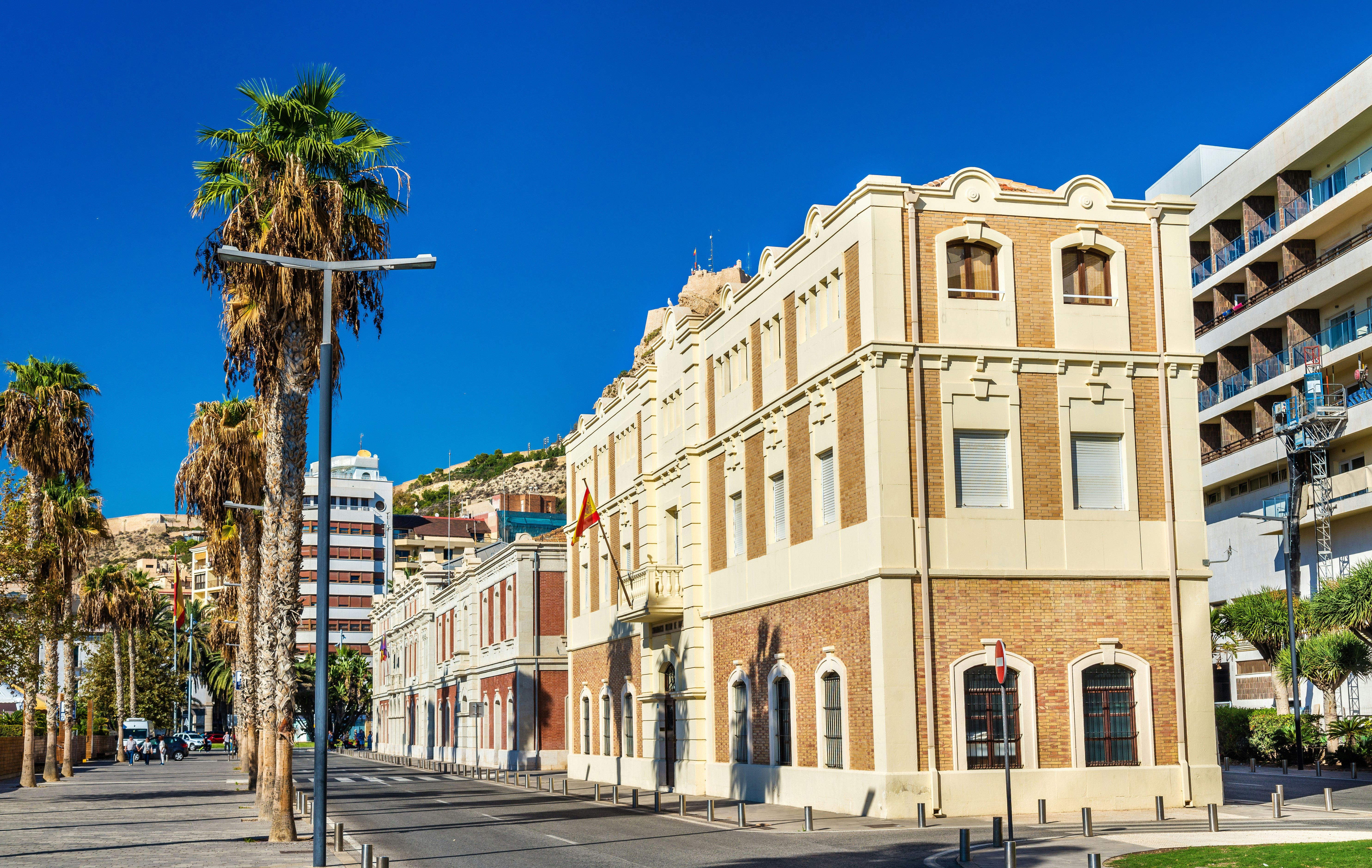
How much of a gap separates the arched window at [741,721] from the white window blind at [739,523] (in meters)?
3.23

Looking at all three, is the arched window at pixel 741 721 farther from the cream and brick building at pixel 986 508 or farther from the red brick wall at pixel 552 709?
the red brick wall at pixel 552 709

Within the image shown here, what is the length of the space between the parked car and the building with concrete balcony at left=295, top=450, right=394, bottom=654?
3969 cm

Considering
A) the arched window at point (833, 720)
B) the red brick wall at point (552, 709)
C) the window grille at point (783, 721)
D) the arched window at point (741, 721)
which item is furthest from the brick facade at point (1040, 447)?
the red brick wall at point (552, 709)

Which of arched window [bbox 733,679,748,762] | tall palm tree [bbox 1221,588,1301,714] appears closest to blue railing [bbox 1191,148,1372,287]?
tall palm tree [bbox 1221,588,1301,714]

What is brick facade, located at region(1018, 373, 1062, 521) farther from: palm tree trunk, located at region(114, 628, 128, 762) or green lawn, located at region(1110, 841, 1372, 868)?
palm tree trunk, located at region(114, 628, 128, 762)

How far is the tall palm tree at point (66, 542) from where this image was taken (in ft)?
137

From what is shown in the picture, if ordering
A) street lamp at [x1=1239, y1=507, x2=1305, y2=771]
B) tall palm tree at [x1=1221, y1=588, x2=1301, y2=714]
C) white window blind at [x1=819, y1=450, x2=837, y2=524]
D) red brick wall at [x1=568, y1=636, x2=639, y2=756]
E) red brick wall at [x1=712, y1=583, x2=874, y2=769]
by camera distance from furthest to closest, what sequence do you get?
tall palm tree at [x1=1221, y1=588, x2=1301, y2=714] < street lamp at [x1=1239, y1=507, x2=1305, y2=771] < red brick wall at [x1=568, y1=636, x2=639, y2=756] < white window blind at [x1=819, y1=450, x2=837, y2=524] < red brick wall at [x1=712, y1=583, x2=874, y2=769]

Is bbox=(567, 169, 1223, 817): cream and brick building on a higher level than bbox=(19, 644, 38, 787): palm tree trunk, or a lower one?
higher

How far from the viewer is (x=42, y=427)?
136ft

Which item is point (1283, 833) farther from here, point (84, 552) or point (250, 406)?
point (84, 552)

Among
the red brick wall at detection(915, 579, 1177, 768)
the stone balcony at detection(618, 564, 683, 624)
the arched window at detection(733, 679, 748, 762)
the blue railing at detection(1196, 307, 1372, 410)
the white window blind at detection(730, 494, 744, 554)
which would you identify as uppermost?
the blue railing at detection(1196, 307, 1372, 410)

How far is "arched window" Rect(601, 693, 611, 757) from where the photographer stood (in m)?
43.8

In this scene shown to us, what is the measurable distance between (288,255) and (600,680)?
23.8 m

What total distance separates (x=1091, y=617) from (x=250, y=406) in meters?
27.9
